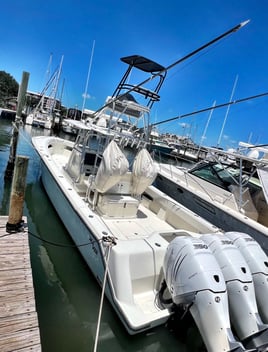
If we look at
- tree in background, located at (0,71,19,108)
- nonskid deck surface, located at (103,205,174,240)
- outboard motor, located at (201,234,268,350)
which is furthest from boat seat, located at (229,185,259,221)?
tree in background, located at (0,71,19,108)

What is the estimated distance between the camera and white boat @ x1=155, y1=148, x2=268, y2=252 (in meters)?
5.32

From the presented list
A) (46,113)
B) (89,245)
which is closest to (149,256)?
(89,245)

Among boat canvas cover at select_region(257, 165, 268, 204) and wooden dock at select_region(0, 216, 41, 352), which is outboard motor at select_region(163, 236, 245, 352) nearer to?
wooden dock at select_region(0, 216, 41, 352)

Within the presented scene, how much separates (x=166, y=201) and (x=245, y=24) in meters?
3.60

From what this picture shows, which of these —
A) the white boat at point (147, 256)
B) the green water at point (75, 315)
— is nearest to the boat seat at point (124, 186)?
the white boat at point (147, 256)

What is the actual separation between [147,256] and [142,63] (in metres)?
4.48

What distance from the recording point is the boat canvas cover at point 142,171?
4.57 metres

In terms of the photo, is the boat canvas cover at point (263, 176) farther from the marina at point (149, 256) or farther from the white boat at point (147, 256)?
the white boat at point (147, 256)

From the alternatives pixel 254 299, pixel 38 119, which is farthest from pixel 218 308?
pixel 38 119

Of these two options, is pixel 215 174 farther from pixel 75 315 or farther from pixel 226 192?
pixel 75 315

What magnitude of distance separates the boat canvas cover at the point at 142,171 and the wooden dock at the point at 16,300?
7.52 feet

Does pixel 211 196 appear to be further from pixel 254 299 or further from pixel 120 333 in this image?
pixel 120 333

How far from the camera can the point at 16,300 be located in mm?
2355

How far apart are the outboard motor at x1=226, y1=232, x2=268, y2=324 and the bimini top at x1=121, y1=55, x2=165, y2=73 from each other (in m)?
4.09
